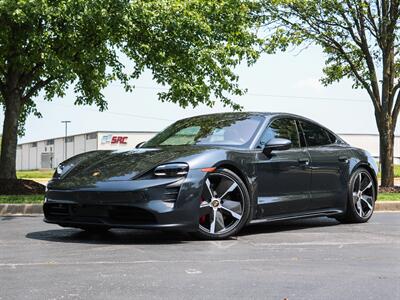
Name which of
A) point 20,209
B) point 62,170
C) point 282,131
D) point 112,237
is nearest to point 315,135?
point 282,131

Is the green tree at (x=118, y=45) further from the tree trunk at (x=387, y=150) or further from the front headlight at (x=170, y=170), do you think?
the front headlight at (x=170, y=170)

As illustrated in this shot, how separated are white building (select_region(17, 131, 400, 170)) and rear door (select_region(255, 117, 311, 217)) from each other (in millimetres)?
66213

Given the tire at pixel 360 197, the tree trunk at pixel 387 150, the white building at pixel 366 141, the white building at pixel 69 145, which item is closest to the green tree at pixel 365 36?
the tree trunk at pixel 387 150

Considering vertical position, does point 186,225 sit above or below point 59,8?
below

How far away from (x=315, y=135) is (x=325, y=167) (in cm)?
47

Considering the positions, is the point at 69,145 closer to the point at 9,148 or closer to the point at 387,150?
the point at 9,148

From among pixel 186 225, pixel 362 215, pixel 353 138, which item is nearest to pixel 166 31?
pixel 362 215

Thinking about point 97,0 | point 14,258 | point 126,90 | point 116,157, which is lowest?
point 14,258

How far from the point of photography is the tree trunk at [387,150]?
18.0m

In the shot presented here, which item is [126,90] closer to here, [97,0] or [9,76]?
[9,76]

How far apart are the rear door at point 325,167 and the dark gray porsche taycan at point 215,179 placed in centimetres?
1

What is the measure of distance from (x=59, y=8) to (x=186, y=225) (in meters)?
7.44

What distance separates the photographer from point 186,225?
6.22 metres

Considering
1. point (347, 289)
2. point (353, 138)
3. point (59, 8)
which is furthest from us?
point (353, 138)
